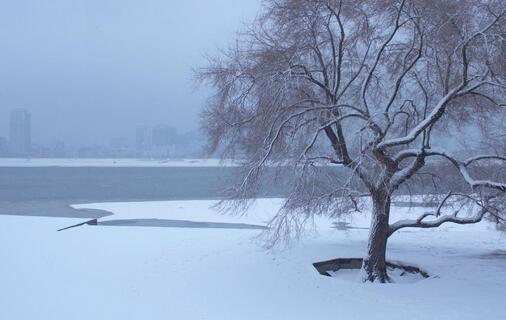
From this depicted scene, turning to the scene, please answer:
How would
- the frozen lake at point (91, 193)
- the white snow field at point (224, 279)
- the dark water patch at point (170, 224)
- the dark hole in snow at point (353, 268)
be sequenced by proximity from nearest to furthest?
the white snow field at point (224, 279) < the dark hole in snow at point (353, 268) < the dark water patch at point (170, 224) < the frozen lake at point (91, 193)

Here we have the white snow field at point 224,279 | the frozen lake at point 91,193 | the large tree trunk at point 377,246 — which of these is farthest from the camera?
the frozen lake at point 91,193

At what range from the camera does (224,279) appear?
446 inches

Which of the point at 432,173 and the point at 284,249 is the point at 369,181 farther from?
the point at 284,249

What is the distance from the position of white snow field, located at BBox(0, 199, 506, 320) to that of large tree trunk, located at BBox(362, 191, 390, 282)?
70 centimetres

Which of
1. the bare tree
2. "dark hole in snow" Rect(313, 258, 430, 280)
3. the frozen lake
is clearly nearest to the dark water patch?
the frozen lake

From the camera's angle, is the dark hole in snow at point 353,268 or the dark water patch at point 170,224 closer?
the dark hole in snow at point 353,268

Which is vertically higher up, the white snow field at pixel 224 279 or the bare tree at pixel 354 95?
the bare tree at pixel 354 95

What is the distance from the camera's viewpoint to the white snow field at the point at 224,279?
919cm

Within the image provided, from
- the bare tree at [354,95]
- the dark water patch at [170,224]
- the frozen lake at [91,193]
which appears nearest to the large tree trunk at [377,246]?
the bare tree at [354,95]

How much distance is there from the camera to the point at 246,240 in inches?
639

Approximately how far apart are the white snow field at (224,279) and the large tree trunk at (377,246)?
70 centimetres

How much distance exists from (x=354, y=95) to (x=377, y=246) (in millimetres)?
3469

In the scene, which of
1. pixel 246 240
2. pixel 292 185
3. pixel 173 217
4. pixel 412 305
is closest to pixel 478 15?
pixel 292 185

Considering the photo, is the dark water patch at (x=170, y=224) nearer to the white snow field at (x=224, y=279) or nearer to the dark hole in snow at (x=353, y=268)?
the white snow field at (x=224, y=279)
